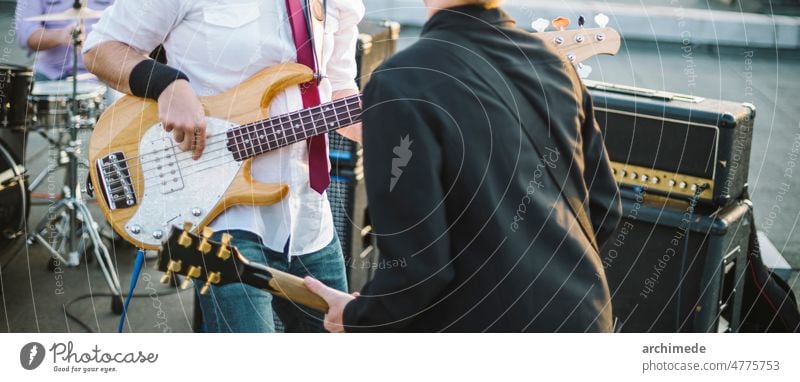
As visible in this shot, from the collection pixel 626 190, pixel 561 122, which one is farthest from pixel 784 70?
pixel 561 122

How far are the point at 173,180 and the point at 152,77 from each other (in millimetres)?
238

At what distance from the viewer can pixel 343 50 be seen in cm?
229

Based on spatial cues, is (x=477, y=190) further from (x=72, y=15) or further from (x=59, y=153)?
(x=59, y=153)

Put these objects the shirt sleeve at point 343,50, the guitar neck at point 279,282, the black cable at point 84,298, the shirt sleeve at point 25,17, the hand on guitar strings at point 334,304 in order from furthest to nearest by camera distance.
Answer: the black cable at point 84,298
the shirt sleeve at point 25,17
the shirt sleeve at point 343,50
the guitar neck at point 279,282
the hand on guitar strings at point 334,304

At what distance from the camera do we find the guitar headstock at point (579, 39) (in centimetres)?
216

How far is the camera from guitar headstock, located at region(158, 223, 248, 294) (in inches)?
80.9

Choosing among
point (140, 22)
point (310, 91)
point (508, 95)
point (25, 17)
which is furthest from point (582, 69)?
point (25, 17)

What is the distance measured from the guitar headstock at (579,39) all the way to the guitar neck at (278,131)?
19.7 inches

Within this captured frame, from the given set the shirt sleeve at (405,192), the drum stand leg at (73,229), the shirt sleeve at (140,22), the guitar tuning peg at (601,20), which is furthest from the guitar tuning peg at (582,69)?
the drum stand leg at (73,229)

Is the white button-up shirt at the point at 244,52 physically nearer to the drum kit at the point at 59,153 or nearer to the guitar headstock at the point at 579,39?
the guitar headstock at the point at 579,39

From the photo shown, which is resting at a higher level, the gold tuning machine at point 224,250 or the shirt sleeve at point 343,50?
the shirt sleeve at point 343,50

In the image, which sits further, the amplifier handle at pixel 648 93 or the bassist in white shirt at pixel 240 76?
the amplifier handle at pixel 648 93

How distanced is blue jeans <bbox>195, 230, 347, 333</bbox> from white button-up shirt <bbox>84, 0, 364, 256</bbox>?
0.03 metres

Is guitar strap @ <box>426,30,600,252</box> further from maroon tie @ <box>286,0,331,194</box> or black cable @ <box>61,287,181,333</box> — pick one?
black cable @ <box>61,287,181,333</box>
